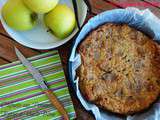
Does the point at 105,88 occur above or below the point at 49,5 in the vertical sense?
below

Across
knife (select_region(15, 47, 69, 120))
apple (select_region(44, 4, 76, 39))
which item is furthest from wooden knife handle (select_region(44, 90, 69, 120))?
apple (select_region(44, 4, 76, 39))

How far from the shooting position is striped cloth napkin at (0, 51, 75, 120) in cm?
75

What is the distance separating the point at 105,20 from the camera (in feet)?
2.38

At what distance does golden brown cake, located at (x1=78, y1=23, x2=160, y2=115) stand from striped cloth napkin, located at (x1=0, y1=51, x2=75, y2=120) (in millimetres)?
75

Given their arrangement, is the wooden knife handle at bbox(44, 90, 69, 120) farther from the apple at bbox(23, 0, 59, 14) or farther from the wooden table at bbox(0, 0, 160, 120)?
the apple at bbox(23, 0, 59, 14)

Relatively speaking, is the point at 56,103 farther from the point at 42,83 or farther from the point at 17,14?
the point at 17,14

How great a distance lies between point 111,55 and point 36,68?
0.16 m

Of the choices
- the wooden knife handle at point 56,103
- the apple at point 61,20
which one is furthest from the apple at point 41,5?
the wooden knife handle at point 56,103

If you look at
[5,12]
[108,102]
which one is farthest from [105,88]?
[5,12]

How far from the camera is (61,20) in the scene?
71 centimetres

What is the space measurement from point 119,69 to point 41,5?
0.20 m

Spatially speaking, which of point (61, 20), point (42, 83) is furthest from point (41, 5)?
point (42, 83)

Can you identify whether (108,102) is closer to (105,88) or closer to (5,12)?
(105,88)

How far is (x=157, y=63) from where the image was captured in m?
0.71
